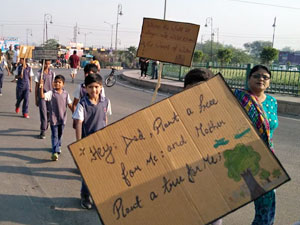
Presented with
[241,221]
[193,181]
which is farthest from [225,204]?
[241,221]

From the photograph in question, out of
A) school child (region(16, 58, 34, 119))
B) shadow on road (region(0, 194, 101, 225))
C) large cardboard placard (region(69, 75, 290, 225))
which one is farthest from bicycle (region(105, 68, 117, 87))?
large cardboard placard (region(69, 75, 290, 225))

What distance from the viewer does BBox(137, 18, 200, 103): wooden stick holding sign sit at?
11.8 feet

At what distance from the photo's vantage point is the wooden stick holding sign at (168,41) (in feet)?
11.8

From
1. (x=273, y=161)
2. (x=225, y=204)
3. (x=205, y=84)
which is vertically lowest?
(x=225, y=204)

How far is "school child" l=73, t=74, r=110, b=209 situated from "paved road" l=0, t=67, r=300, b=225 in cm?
34

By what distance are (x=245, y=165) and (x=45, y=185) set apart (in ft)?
10.8

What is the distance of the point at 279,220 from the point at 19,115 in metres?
7.26

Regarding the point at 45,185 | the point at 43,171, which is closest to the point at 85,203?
the point at 45,185

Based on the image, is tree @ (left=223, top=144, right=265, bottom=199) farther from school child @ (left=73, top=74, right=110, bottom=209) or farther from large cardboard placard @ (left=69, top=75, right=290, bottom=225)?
school child @ (left=73, top=74, right=110, bottom=209)

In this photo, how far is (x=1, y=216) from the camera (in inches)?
151

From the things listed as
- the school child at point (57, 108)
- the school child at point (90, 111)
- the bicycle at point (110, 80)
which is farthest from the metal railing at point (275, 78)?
the school child at point (90, 111)

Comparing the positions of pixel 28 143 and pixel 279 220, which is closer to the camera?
pixel 279 220

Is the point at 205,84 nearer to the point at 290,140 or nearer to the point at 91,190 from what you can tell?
the point at 91,190

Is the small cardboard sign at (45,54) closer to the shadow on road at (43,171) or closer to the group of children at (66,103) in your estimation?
the group of children at (66,103)
